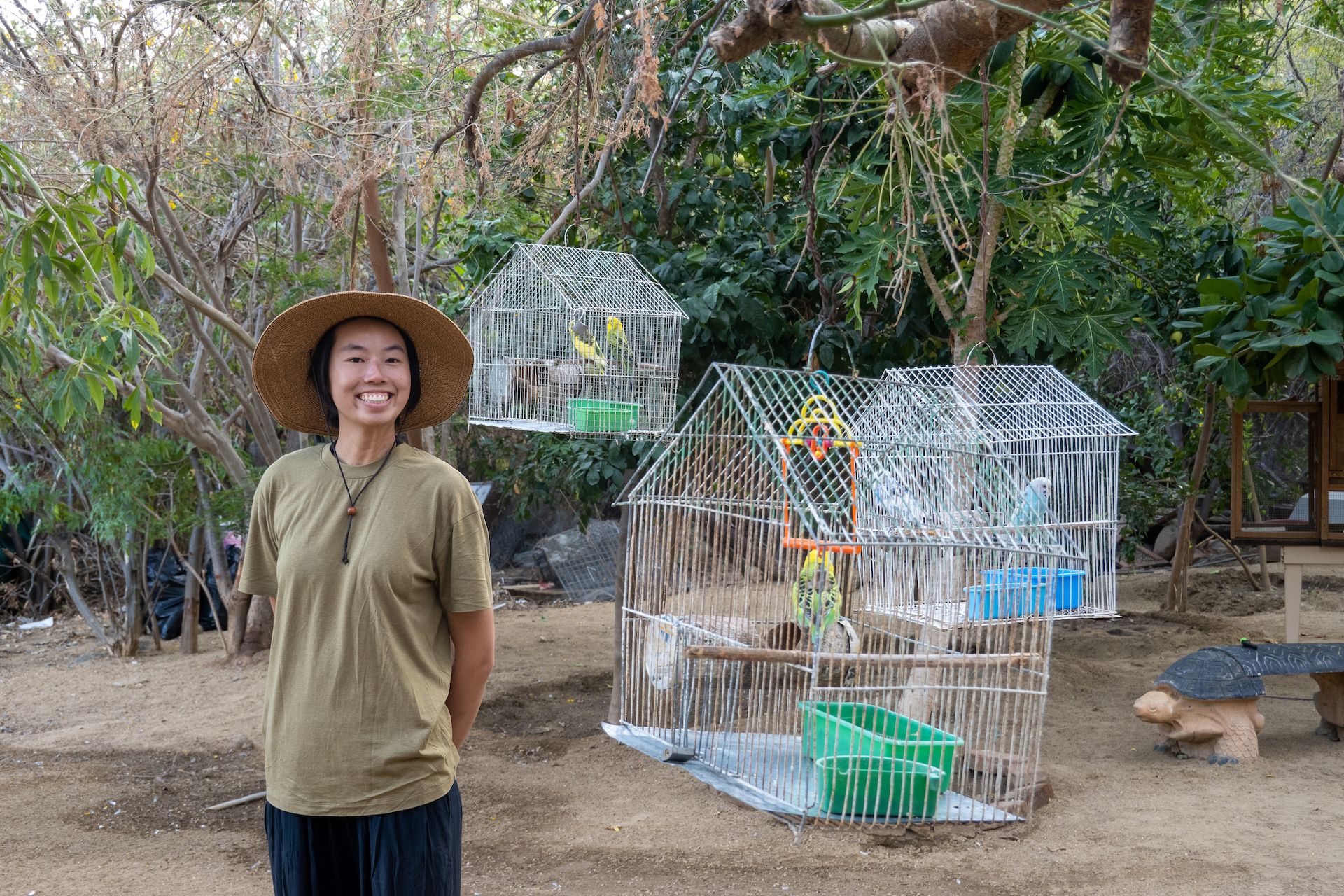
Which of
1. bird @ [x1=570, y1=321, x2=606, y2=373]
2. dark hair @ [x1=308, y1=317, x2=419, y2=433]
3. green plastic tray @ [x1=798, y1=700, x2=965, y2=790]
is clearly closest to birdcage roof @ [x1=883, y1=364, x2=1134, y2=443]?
bird @ [x1=570, y1=321, x2=606, y2=373]

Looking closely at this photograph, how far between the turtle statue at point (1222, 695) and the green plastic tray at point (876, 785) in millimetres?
1400

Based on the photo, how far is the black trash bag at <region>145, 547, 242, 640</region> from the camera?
24.1 feet

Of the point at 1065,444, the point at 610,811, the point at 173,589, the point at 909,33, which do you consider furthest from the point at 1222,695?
the point at 173,589

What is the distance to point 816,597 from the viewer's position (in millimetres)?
3744

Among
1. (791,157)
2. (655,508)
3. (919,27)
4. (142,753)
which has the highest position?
(791,157)

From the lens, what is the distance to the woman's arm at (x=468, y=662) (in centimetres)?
170

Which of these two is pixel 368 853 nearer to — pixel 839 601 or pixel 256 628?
pixel 839 601

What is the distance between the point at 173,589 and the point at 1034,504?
6117 mm

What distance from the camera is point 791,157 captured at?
19.3ft

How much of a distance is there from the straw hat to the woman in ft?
0.13

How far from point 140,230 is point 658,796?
275 centimetres

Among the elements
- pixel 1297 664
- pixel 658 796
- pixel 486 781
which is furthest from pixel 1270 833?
pixel 486 781

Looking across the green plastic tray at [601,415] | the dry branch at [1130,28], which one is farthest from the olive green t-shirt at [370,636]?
the green plastic tray at [601,415]

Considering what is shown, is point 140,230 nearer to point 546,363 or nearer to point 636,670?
point 546,363
